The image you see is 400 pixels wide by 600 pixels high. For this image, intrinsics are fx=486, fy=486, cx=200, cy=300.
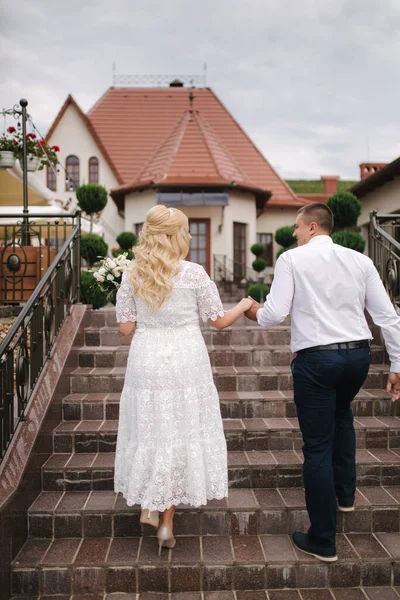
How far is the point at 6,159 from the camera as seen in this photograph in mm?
7332

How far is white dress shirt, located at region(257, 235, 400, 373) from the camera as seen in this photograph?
276cm

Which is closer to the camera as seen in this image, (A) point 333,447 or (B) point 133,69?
(A) point 333,447

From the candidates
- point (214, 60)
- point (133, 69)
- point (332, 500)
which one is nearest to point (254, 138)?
point (214, 60)

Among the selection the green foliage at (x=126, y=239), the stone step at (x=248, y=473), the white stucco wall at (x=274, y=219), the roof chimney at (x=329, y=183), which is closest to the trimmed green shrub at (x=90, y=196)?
the green foliage at (x=126, y=239)

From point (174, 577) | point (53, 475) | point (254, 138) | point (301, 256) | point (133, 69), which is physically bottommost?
point (174, 577)

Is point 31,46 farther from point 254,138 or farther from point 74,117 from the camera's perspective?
point 254,138

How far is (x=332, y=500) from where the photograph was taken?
283 cm

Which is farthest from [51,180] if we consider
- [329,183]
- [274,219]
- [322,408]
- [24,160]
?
[322,408]

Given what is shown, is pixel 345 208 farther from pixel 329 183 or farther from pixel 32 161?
pixel 329 183

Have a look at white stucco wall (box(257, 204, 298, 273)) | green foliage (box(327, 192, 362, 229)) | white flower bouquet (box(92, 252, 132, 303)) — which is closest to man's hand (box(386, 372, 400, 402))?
white flower bouquet (box(92, 252, 132, 303))

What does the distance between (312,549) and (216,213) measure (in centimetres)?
1458

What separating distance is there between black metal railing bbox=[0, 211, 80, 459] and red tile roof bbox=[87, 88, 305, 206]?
36.7 feet

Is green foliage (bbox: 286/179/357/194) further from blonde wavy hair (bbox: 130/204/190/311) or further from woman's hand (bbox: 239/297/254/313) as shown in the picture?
blonde wavy hair (bbox: 130/204/190/311)

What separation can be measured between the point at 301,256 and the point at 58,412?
2.54m
